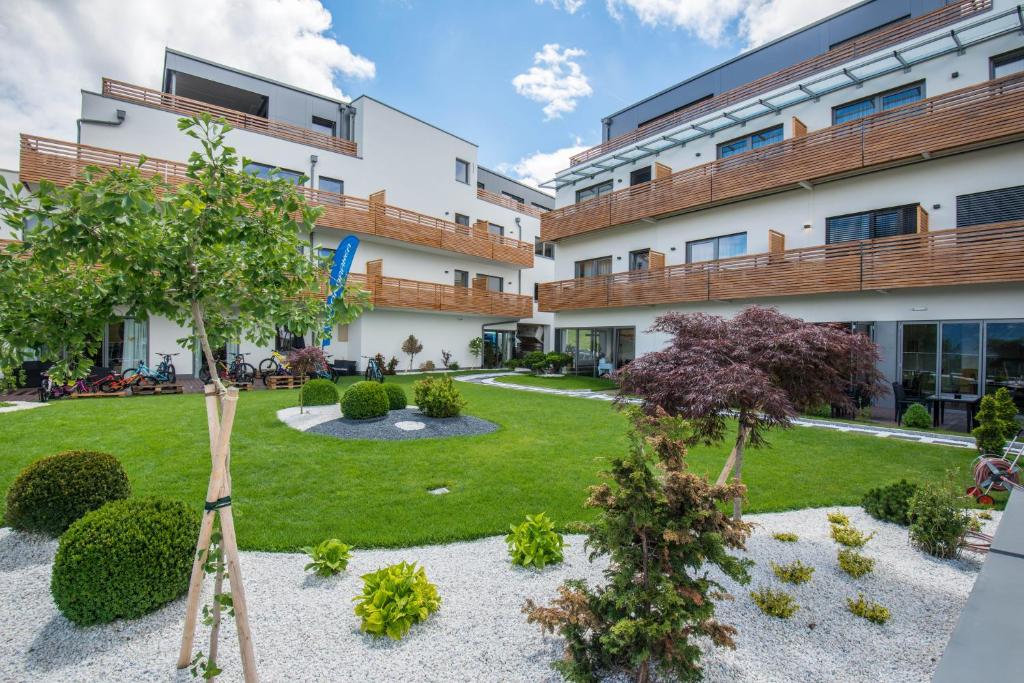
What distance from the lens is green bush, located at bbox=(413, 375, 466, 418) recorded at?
10502 mm

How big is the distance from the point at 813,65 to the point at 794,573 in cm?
1826

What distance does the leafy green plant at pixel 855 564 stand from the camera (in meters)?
4.28

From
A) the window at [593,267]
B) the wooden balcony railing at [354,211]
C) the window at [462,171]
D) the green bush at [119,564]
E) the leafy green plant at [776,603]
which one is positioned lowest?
the leafy green plant at [776,603]

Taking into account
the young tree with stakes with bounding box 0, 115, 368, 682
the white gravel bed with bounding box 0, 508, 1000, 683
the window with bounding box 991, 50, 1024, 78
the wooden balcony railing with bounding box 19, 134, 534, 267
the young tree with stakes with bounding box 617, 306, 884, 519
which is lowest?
the white gravel bed with bounding box 0, 508, 1000, 683

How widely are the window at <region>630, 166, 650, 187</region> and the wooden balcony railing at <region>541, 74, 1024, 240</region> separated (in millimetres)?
1461

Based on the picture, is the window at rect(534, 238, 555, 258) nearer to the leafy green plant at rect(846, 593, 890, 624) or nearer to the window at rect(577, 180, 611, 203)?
the window at rect(577, 180, 611, 203)

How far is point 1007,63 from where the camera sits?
40.7 feet

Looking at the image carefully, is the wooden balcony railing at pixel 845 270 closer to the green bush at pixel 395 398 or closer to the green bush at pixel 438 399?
the green bush at pixel 438 399

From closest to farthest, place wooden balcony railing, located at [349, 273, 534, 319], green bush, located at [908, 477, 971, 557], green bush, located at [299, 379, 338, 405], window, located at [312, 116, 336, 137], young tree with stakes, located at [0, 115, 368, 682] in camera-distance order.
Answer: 1. young tree with stakes, located at [0, 115, 368, 682]
2. green bush, located at [908, 477, 971, 557]
3. green bush, located at [299, 379, 338, 405]
4. wooden balcony railing, located at [349, 273, 534, 319]
5. window, located at [312, 116, 336, 137]

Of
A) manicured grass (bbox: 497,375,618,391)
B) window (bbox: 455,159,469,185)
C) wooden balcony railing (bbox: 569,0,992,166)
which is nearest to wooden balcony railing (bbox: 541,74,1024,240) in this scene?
wooden balcony railing (bbox: 569,0,992,166)

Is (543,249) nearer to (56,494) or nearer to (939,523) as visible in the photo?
(939,523)

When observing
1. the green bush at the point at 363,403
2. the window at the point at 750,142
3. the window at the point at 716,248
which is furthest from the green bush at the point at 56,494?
the window at the point at 750,142

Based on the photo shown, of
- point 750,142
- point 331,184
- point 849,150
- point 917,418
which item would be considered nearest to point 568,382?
point 750,142

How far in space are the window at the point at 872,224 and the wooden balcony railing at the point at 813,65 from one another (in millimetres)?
5088
